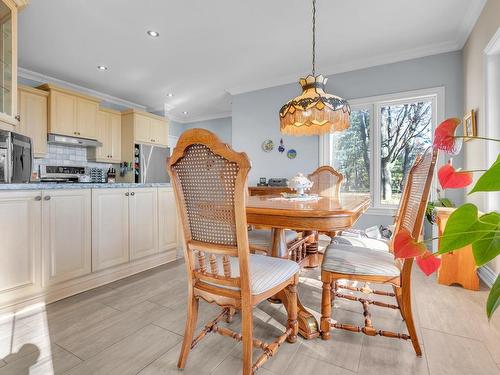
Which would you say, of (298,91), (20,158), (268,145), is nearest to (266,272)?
(20,158)

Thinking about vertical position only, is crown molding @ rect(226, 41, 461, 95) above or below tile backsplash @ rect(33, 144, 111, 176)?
above

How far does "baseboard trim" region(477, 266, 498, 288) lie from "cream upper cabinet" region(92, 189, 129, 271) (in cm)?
331

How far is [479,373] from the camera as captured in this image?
4.20 ft

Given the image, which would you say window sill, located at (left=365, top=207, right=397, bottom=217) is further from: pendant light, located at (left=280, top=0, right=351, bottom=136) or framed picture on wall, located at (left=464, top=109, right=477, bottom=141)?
pendant light, located at (left=280, top=0, right=351, bottom=136)

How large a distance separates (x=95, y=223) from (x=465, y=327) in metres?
2.85

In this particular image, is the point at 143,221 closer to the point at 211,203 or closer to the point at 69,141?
the point at 211,203

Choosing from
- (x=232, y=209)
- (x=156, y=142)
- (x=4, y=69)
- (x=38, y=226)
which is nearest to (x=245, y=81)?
(x=156, y=142)

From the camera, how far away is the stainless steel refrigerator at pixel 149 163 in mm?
5113

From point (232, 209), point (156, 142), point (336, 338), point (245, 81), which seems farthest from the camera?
point (156, 142)

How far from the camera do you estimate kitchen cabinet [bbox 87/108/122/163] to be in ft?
15.4

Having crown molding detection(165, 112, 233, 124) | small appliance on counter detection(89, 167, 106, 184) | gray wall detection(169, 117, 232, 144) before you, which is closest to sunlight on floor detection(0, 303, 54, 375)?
small appliance on counter detection(89, 167, 106, 184)

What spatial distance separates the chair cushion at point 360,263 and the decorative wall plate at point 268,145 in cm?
317

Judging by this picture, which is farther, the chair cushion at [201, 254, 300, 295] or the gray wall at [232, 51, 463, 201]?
the gray wall at [232, 51, 463, 201]

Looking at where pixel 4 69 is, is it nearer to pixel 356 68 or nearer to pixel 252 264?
pixel 252 264
